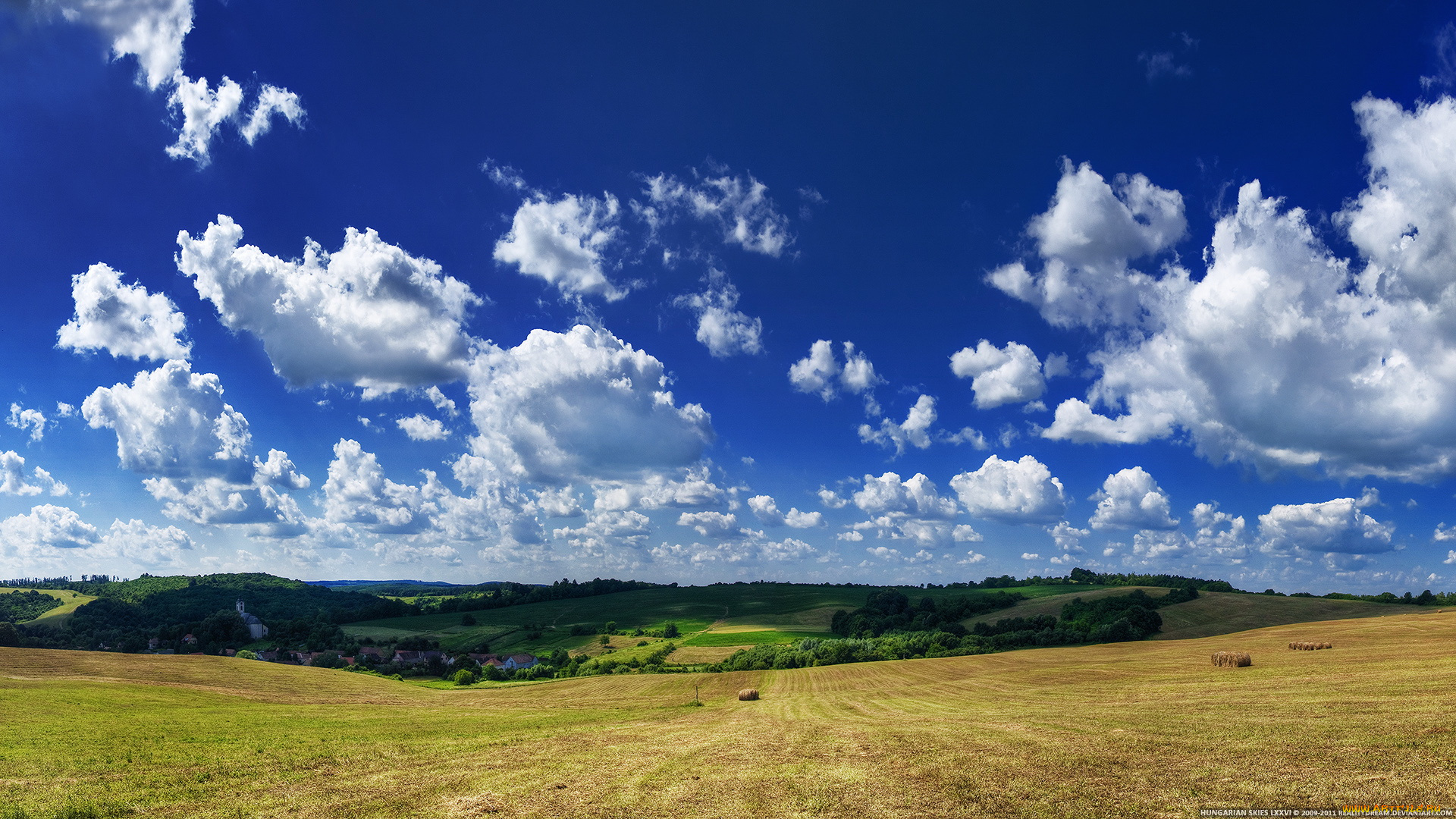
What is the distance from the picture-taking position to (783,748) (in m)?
25.8

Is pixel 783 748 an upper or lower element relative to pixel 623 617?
upper

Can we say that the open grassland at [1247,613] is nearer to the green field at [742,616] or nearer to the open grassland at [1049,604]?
the green field at [742,616]

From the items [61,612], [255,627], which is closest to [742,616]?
[255,627]

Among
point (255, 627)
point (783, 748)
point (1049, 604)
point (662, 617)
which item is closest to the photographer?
point (783, 748)

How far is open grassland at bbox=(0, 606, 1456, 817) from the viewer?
55.8ft

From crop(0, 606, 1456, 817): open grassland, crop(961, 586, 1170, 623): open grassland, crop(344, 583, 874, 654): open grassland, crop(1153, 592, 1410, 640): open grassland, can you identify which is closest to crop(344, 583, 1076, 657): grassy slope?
crop(344, 583, 874, 654): open grassland

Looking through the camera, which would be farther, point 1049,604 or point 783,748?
point 1049,604

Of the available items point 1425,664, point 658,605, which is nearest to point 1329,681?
point 1425,664

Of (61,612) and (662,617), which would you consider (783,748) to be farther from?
(61,612)

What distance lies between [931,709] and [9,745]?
142ft

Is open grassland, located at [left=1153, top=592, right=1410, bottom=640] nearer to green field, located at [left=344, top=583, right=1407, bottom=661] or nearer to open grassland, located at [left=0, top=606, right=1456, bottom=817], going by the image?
green field, located at [left=344, top=583, right=1407, bottom=661]

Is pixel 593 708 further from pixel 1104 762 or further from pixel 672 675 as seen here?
pixel 1104 762

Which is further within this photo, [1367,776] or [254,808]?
[254,808]

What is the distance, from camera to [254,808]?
18.2 meters
